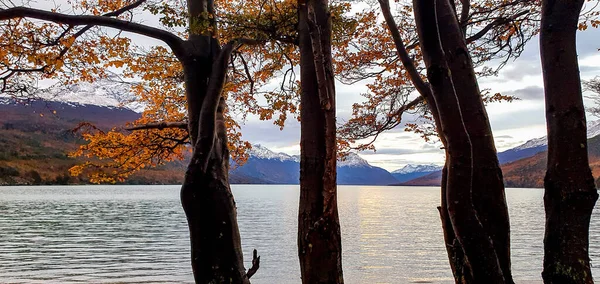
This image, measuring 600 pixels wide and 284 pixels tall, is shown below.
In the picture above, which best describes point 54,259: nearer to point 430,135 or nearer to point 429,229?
point 430,135

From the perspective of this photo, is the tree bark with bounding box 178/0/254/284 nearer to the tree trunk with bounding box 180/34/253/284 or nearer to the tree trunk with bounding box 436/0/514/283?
the tree trunk with bounding box 180/34/253/284

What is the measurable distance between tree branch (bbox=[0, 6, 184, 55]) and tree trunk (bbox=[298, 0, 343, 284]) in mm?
3197

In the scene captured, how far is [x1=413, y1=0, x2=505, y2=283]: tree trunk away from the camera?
5.53m

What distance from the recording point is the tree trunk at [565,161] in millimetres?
6266

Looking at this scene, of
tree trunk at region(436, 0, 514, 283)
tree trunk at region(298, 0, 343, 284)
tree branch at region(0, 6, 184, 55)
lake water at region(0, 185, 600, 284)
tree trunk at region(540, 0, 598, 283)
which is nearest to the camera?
tree trunk at region(540, 0, 598, 283)

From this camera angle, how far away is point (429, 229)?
4975 centimetres

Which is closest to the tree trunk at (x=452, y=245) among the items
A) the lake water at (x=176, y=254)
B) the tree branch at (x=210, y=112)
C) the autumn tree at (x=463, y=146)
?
the autumn tree at (x=463, y=146)

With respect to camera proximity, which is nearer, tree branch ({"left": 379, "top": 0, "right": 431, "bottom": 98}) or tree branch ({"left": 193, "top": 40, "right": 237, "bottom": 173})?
tree branch ({"left": 379, "top": 0, "right": 431, "bottom": 98})

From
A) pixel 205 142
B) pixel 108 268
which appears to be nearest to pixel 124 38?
pixel 205 142

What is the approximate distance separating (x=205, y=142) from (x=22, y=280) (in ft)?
58.8

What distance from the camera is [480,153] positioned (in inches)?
269

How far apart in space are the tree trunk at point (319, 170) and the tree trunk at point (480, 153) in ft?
6.15

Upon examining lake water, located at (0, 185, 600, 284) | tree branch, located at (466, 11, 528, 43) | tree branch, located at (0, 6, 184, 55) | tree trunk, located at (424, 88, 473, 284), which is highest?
tree branch, located at (466, 11, 528, 43)

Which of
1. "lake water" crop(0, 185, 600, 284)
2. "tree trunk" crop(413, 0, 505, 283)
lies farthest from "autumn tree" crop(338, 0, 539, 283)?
"lake water" crop(0, 185, 600, 284)
